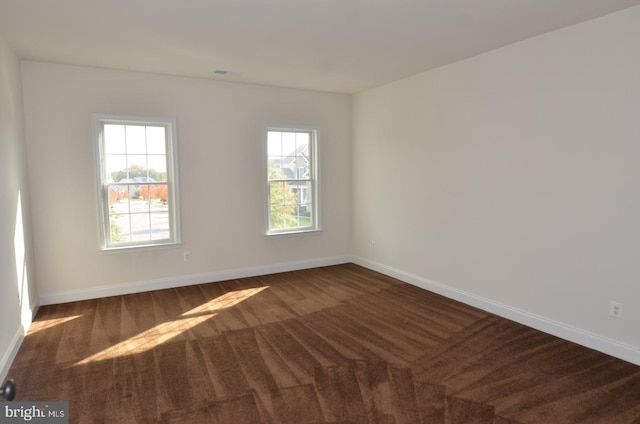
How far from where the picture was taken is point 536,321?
3.65m

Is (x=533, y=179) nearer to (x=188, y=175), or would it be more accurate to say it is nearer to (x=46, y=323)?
(x=188, y=175)

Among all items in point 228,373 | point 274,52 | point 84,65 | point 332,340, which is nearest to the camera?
point 228,373

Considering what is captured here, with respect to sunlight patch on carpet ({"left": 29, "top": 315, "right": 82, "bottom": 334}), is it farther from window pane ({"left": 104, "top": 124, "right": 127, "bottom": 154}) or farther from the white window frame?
the white window frame

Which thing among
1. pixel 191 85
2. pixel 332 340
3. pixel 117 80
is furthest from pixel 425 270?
pixel 117 80

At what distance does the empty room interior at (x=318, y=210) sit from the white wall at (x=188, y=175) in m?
0.02

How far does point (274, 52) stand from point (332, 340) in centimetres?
281

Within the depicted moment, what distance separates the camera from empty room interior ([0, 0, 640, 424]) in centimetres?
278

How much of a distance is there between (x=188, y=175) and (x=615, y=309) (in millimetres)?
4605

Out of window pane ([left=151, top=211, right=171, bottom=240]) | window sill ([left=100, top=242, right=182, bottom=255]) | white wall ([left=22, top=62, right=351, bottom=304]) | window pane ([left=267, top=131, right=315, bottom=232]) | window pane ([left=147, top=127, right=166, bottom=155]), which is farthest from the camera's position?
window pane ([left=267, top=131, right=315, bottom=232])

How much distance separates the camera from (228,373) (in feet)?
9.43

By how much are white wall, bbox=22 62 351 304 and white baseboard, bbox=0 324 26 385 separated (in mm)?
1104

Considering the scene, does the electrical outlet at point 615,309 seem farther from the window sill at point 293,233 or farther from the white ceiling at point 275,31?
the window sill at point 293,233

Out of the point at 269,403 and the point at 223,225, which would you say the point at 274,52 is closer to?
the point at 223,225

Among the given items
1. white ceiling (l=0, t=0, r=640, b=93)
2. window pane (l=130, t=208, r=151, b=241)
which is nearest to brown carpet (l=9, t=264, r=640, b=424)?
window pane (l=130, t=208, r=151, b=241)
